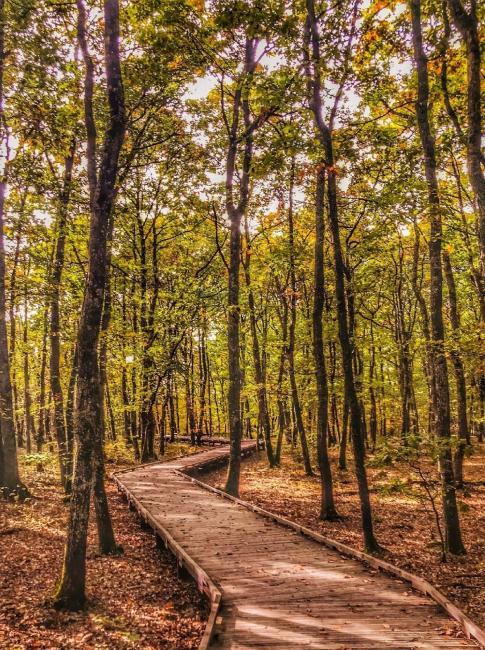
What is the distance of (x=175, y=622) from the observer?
692 centimetres

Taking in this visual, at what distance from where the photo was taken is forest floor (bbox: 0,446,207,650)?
6.22 meters

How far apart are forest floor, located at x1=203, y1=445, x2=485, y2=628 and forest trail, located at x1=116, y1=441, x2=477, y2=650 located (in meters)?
1.74

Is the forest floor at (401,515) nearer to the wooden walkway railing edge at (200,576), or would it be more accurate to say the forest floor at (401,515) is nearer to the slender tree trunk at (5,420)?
the wooden walkway railing edge at (200,576)

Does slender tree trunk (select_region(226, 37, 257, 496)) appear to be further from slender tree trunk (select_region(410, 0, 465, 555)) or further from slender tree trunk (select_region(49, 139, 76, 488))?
slender tree trunk (select_region(410, 0, 465, 555))

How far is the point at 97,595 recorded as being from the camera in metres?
7.64

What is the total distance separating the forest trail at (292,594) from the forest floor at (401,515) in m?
1.74

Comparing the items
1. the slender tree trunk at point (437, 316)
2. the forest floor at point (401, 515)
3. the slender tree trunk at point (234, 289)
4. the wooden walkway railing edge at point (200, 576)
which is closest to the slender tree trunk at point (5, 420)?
the wooden walkway railing edge at point (200, 576)

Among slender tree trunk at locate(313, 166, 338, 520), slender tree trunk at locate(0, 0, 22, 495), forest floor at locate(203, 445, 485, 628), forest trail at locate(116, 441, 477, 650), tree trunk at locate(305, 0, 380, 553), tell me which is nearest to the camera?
forest trail at locate(116, 441, 477, 650)

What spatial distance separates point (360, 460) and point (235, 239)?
26.6ft

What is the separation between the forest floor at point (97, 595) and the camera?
20.4ft

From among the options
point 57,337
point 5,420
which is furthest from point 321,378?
point 5,420

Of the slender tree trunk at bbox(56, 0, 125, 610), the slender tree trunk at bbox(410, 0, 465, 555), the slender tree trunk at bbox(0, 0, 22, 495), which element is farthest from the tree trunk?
the slender tree trunk at bbox(0, 0, 22, 495)

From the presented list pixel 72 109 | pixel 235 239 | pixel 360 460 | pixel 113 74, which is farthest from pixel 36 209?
pixel 360 460

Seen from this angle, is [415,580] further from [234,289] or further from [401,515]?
[234,289]
